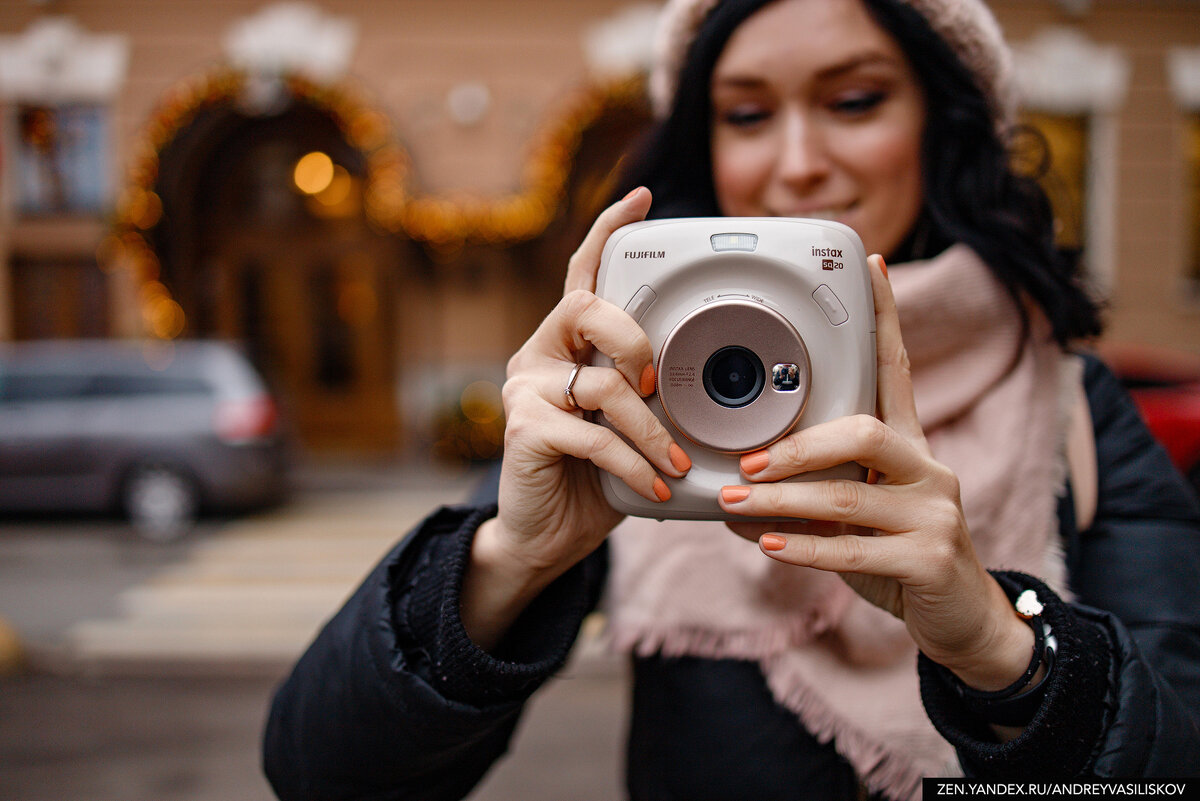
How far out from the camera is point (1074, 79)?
869cm

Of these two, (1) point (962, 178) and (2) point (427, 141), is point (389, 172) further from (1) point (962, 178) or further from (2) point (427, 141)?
(1) point (962, 178)

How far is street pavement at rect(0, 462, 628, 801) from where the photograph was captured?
127 inches

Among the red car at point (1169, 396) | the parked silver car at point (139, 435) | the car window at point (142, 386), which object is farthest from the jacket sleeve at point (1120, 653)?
the car window at point (142, 386)

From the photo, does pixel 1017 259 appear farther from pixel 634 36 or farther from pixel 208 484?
pixel 634 36

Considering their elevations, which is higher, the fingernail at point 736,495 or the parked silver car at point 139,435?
the fingernail at point 736,495

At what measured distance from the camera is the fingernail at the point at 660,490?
0.76 m

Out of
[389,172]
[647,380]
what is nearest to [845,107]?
[647,380]

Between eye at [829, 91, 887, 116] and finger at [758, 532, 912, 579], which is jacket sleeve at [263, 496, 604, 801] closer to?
finger at [758, 532, 912, 579]

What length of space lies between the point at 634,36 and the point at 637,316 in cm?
847

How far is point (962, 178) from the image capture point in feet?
3.55

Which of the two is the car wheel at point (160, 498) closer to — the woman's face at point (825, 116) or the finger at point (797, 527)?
the woman's face at point (825, 116)

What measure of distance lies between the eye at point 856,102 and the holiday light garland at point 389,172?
24.0 feet

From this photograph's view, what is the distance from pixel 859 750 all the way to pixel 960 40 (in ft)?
3.01

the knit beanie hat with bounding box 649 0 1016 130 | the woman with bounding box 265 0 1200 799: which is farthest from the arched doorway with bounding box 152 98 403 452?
the woman with bounding box 265 0 1200 799
